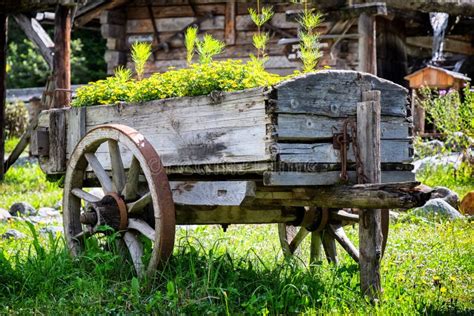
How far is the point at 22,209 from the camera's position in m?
8.73

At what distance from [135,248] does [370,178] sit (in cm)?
142

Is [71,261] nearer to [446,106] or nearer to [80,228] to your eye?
[80,228]

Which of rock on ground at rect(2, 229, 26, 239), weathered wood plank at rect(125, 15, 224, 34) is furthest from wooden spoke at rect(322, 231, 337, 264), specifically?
weathered wood plank at rect(125, 15, 224, 34)

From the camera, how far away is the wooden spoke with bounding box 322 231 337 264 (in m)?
5.44

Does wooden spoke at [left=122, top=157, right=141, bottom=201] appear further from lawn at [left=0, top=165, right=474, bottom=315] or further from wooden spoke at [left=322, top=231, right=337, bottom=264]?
wooden spoke at [left=322, top=231, right=337, bottom=264]

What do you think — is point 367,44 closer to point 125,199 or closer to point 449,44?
point 125,199

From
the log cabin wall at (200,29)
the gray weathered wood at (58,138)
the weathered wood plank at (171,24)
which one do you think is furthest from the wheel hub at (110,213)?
the weathered wood plank at (171,24)

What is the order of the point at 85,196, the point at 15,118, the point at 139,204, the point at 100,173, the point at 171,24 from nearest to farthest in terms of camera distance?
the point at 139,204, the point at 100,173, the point at 85,196, the point at 171,24, the point at 15,118

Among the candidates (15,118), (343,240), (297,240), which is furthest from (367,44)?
(15,118)

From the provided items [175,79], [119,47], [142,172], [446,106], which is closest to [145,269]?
[142,172]

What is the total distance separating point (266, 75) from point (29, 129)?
7283 millimetres

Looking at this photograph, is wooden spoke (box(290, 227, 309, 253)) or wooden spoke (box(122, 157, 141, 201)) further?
wooden spoke (box(290, 227, 309, 253))

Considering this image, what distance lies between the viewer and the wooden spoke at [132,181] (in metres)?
4.71

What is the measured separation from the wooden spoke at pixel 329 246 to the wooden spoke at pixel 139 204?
1.29 meters
